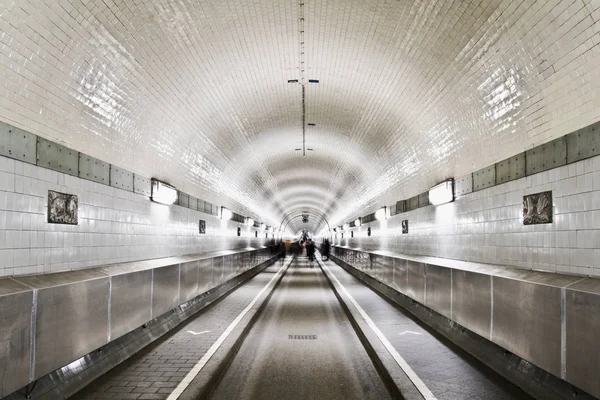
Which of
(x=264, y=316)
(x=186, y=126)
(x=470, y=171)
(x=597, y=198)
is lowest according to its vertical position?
(x=264, y=316)

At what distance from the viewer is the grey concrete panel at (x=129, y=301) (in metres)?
6.39

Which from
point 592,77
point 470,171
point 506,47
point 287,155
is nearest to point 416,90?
point 470,171

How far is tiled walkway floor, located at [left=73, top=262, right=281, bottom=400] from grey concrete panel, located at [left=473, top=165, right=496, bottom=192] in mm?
5322

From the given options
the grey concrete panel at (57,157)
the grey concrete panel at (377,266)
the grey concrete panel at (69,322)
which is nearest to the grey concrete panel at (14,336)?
the grey concrete panel at (69,322)

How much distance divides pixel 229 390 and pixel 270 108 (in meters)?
8.33

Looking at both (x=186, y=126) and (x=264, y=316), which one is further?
(x=264, y=316)

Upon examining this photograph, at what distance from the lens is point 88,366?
5715 mm

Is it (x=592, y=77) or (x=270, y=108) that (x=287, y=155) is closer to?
(x=270, y=108)

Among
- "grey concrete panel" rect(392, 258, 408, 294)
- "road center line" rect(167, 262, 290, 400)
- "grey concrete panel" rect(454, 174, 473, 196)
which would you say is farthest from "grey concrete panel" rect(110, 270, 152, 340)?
"grey concrete panel" rect(392, 258, 408, 294)

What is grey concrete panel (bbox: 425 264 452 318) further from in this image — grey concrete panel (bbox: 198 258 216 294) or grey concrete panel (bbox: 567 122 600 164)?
grey concrete panel (bbox: 198 258 216 294)

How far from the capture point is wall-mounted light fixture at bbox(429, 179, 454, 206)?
9961mm

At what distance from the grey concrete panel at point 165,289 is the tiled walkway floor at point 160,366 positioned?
0.50m

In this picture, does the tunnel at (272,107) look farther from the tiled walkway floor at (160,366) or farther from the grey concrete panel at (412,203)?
the grey concrete panel at (412,203)

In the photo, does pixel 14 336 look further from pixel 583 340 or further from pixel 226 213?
pixel 226 213
